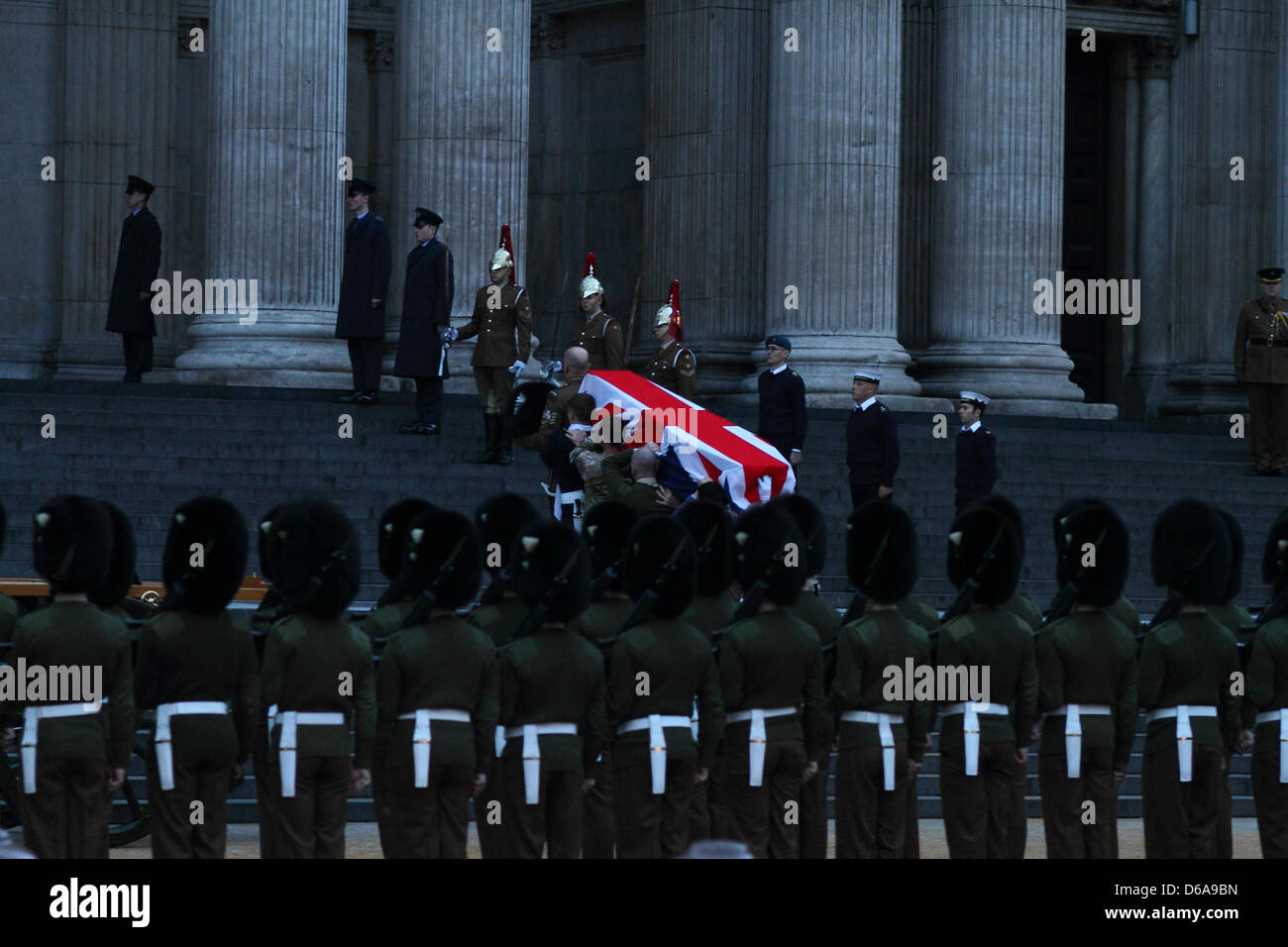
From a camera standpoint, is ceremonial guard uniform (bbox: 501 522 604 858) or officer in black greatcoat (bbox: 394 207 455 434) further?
officer in black greatcoat (bbox: 394 207 455 434)

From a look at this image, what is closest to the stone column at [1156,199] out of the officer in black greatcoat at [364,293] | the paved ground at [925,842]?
the officer in black greatcoat at [364,293]

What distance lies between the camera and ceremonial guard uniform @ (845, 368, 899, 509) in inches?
782

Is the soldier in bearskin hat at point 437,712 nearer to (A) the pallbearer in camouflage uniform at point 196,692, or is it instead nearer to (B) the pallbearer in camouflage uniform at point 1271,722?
(A) the pallbearer in camouflage uniform at point 196,692

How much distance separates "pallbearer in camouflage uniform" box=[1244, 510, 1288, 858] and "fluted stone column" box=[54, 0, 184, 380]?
17.0 metres

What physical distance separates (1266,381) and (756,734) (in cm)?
1349

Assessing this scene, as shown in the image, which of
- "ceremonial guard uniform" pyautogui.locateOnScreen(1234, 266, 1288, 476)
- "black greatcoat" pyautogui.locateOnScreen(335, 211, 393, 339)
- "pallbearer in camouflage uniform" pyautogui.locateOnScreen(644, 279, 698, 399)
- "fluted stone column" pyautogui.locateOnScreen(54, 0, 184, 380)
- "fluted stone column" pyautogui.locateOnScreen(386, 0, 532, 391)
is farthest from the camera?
"fluted stone column" pyautogui.locateOnScreen(54, 0, 184, 380)

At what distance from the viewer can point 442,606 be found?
11391mm

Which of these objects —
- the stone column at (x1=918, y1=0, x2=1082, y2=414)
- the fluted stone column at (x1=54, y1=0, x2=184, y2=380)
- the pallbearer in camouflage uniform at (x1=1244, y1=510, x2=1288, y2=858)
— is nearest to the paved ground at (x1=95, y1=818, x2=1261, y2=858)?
the pallbearer in camouflage uniform at (x1=1244, y1=510, x2=1288, y2=858)

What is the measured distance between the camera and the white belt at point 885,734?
39.8ft

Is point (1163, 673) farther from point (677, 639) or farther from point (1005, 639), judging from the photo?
point (677, 639)

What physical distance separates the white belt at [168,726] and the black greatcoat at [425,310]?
980 cm

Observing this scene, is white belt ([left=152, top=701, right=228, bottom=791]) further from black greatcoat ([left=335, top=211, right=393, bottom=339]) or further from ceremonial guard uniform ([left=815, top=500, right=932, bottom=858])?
black greatcoat ([left=335, top=211, right=393, bottom=339])

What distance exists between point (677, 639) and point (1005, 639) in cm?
158
